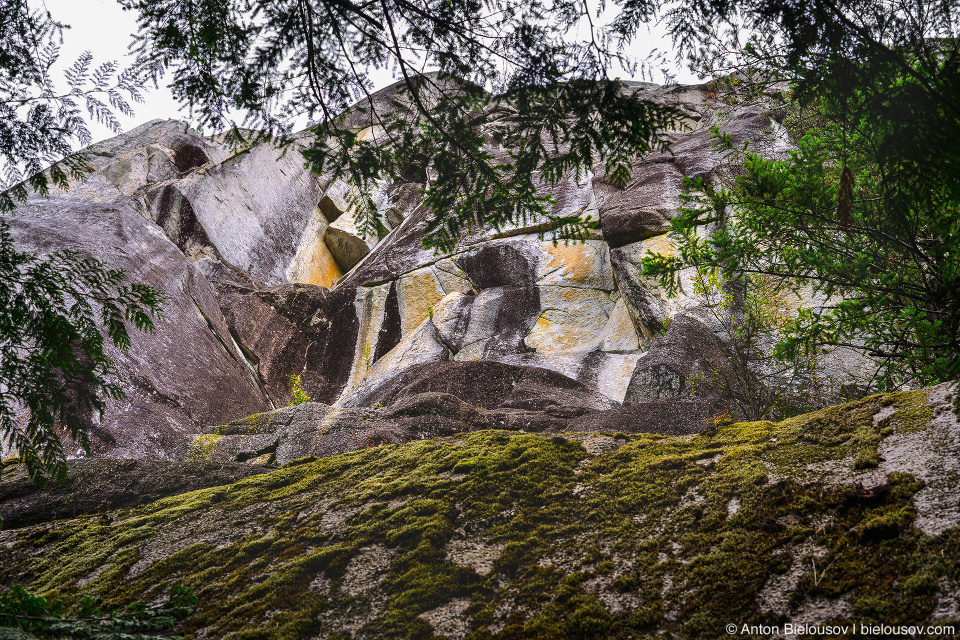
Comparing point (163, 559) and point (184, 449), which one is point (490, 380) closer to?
point (184, 449)

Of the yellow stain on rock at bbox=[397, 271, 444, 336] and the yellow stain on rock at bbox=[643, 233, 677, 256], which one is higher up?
the yellow stain on rock at bbox=[643, 233, 677, 256]

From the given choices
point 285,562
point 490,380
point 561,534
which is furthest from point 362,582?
point 490,380

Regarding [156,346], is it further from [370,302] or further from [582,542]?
[582,542]

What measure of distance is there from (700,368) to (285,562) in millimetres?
7920

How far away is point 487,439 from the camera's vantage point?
4922 millimetres

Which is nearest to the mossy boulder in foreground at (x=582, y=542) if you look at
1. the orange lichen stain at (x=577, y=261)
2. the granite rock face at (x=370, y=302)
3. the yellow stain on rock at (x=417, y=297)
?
the granite rock face at (x=370, y=302)

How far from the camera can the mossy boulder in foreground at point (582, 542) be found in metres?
2.33

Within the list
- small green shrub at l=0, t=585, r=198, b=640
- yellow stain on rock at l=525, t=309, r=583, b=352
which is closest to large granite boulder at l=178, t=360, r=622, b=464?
yellow stain on rock at l=525, t=309, r=583, b=352

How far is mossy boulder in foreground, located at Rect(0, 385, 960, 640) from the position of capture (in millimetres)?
2332

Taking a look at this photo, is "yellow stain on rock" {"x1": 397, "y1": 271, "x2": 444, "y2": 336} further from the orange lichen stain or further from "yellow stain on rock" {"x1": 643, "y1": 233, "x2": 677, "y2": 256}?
"yellow stain on rock" {"x1": 643, "y1": 233, "x2": 677, "y2": 256}

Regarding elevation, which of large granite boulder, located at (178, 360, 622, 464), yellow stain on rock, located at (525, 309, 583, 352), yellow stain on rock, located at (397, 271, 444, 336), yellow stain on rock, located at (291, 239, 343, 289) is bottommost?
large granite boulder, located at (178, 360, 622, 464)

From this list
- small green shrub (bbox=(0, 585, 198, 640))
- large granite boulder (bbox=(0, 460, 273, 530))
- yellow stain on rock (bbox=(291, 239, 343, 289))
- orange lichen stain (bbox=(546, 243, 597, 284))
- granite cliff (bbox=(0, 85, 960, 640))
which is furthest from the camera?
yellow stain on rock (bbox=(291, 239, 343, 289))

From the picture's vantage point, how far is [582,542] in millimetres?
3178

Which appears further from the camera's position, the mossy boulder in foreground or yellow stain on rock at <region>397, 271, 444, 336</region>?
yellow stain on rock at <region>397, 271, 444, 336</region>
